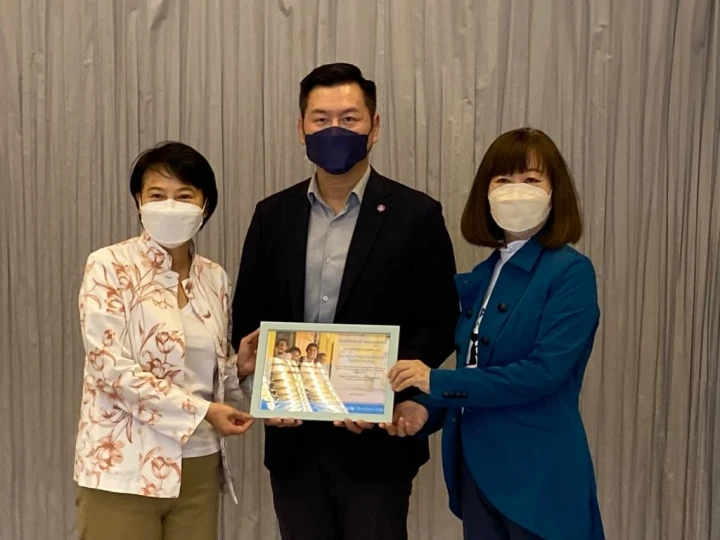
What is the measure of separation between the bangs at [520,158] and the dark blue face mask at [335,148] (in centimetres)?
36

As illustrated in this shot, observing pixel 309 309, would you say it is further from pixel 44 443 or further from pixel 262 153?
pixel 44 443

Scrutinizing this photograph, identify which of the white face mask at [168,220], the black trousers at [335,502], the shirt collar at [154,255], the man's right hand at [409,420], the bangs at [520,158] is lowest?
the black trousers at [335,502]

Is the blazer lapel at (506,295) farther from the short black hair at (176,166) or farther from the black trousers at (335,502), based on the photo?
the short black hair at (176,166)

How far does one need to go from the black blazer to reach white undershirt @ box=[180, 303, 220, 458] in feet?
0.59

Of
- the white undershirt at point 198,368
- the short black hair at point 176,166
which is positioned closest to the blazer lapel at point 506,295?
the white undershirt at point 198,368

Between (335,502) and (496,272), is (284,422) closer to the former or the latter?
(335,502)

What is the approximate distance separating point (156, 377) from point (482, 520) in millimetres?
817

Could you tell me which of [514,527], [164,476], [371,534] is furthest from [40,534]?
[514,527]

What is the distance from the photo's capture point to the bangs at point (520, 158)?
5.25 ft

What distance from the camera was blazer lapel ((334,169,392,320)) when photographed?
1.74 meters

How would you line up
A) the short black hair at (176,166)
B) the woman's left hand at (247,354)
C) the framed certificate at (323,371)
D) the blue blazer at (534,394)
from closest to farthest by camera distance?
the blue blazer at (534,394) → the framed certificate at (323,371) → the short black hair at (176,166) → the woman's left hand at (247,354)

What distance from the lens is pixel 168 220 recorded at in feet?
5.54

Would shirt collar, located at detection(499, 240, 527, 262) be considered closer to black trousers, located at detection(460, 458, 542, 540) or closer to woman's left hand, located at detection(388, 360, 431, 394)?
woman's left hand, located at detection(388, 360, 431, 394)

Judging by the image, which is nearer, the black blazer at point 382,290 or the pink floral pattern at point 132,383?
the pink floral pattern at point 132,383
